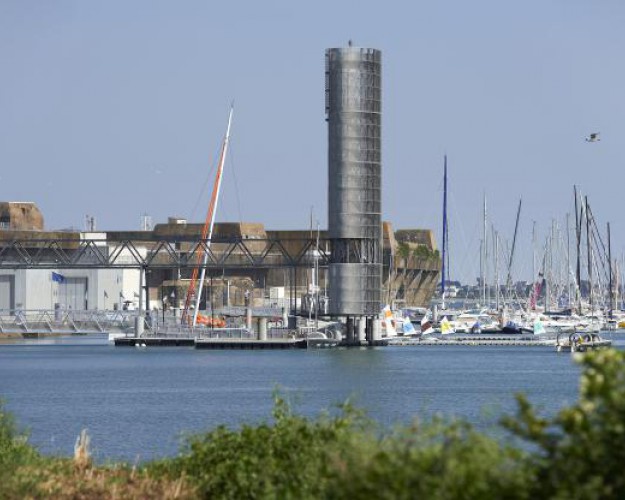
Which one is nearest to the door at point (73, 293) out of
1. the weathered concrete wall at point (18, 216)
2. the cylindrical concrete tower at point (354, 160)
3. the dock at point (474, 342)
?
the weathered concrete wall at point (18, 216)

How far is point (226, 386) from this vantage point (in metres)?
69.6

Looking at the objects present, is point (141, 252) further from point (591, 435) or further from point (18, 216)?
point (591, 435)

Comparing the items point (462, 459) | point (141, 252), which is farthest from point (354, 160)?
point (462, 459)

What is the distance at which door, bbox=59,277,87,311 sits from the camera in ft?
511

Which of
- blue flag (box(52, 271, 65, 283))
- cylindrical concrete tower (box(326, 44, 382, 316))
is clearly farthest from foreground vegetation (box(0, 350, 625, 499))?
blue flag (box(52, 271, 65, 283))

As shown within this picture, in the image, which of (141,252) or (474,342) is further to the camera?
(141,252)

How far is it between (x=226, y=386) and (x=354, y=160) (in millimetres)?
32024

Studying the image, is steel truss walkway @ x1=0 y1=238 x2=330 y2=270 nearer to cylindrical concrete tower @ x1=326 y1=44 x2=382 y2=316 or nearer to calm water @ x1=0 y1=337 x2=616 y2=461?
cylindrical concrete tower @ x1=326 y1=44 x2=382 y2=316

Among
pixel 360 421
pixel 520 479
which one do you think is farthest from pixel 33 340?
pixel 520 479

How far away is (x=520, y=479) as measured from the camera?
1341 centimetres

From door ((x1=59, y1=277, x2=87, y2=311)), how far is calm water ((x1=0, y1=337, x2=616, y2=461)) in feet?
130

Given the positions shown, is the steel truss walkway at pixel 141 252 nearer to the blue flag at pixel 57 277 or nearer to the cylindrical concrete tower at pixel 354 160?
the blue flag at pixel 57 277

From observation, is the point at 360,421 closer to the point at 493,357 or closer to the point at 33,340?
the point at 493,357

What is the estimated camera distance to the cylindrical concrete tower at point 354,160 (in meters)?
98.6
